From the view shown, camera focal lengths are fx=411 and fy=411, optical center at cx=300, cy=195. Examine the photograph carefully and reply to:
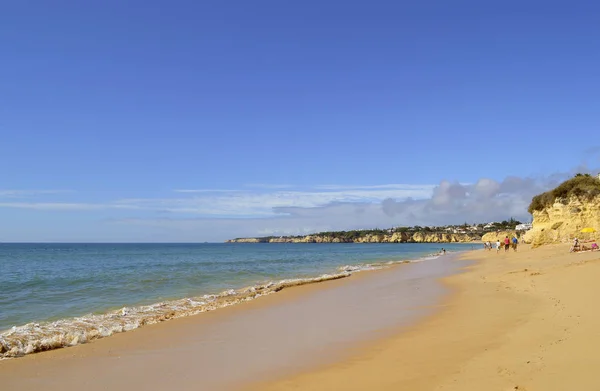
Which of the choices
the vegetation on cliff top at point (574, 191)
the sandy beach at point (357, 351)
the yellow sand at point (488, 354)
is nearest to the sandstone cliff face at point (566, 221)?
the vegetation on cliff top at point (574, 191)

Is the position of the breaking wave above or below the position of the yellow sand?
below

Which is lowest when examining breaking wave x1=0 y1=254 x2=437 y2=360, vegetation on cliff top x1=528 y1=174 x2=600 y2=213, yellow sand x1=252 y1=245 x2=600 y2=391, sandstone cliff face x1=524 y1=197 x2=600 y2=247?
breaking wave x1=0 y1=254 x2=437 y2=360

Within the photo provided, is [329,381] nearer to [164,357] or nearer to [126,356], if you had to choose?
[164,357]

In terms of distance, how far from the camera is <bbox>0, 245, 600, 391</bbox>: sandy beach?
221 inches

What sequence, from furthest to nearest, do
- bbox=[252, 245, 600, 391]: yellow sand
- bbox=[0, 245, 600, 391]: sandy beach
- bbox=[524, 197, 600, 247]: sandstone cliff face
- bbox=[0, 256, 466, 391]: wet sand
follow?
bbox=[524, 197, 600, 247]: sandstone cliff face, bbox=[0, 256, 466, 391]: wet sand, bbox=[0, 245, 600, 391]: sandy beach, bbox=[252, 245, 600, 391]: yellow sand

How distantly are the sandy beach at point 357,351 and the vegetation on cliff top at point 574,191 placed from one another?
2634 centimetres

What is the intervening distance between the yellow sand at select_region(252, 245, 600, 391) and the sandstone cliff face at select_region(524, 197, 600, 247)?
2792cm

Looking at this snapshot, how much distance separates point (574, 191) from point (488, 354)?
35.1 meters

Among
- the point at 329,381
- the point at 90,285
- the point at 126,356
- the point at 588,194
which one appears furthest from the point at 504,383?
the point at 588,194

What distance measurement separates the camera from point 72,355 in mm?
8164

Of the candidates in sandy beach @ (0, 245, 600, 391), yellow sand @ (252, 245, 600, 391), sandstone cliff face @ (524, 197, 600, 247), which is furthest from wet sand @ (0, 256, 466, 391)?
sandstone cliff face @ (524, 197, 600, 247)

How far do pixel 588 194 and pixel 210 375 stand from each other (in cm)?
3730

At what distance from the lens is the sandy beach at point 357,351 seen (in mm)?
5625

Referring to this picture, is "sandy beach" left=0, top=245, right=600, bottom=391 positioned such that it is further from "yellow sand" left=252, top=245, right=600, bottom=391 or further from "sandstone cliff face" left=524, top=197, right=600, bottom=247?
"sandstone cliff face" left=524, top=197, right=600, bottom=247
